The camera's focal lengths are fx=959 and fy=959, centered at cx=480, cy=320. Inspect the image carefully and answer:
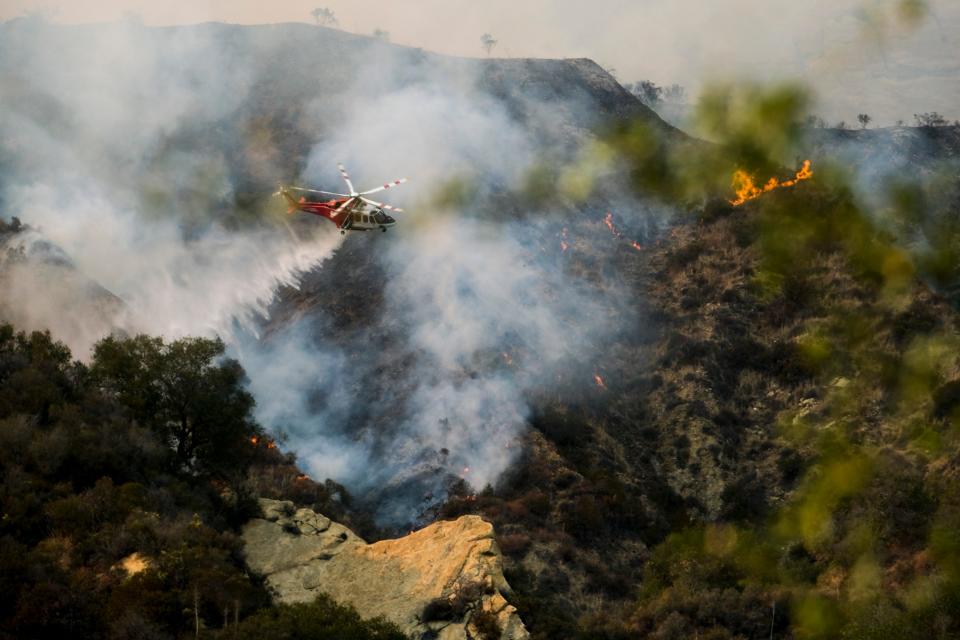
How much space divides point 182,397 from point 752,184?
5584 centimetres

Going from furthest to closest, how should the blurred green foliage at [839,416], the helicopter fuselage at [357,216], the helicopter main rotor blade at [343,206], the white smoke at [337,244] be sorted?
the white smoke at [337,244]
the helicopter fuselage at [357,216]
the helicopter main rotor blade at [343,206]
the blurred green foliage at [839,416]

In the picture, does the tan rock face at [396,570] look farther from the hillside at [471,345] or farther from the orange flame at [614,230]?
the orange flame at [614,230]

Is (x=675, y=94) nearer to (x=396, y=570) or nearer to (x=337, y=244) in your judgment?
(x=337, y=244)

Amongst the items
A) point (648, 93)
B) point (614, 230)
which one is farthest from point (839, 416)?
point (648, 93)

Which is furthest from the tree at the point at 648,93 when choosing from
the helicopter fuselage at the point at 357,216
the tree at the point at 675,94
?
the helicopter fuselage at the point at 357,216

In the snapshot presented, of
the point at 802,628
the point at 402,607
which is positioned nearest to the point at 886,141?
the point at 802,628

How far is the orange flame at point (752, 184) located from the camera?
80438 millimetres

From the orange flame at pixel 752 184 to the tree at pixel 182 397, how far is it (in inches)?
2000

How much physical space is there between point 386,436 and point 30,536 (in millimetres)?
28475

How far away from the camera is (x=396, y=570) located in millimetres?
39969

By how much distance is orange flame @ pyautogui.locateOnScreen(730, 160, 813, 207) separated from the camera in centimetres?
8044

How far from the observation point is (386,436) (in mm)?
59281

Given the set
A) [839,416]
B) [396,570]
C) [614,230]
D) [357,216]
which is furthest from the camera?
[614,230]

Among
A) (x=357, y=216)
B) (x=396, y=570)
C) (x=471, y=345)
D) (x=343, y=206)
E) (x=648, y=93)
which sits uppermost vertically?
(x=648, y=93)
